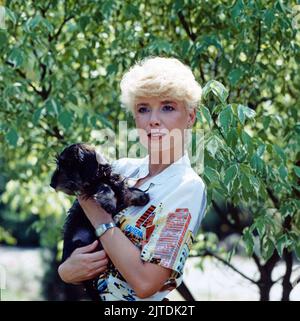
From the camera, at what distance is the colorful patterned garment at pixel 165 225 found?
7.63 feet

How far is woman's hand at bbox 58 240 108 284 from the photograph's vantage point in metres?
2.40

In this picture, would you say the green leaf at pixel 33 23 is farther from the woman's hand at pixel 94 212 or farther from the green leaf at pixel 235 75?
the woman's hand at pixel 94 212

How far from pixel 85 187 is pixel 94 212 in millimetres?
173

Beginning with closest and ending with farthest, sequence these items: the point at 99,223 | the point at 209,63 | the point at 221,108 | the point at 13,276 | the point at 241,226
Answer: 1. the point at 99,223
2. the point at 221,108
3. the point at 209,63
4. the point at 241,226
5. the point at 13,276

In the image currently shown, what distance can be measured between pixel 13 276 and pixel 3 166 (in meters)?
6.60

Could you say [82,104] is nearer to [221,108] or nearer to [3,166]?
[3,166]

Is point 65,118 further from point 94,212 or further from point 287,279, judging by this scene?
point 287,279

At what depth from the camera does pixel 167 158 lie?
2539 millimetres

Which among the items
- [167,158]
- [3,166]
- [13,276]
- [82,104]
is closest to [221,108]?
[167,158]

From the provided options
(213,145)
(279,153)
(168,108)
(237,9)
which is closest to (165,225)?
(168,108)

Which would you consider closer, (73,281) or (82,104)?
(73,281)

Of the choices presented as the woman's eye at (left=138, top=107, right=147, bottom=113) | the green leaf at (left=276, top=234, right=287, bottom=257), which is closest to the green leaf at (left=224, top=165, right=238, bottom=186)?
the woman's eye at (left=138, top=107, right=147, bottom=113)

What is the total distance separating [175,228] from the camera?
92.0 inches

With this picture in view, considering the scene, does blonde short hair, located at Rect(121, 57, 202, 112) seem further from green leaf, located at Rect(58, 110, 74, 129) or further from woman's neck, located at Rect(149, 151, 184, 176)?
green leaf, located at Rect(58, 110, 74, 129)
